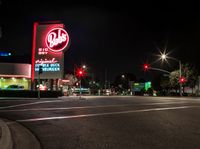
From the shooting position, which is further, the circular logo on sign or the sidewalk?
the circular logo on sign

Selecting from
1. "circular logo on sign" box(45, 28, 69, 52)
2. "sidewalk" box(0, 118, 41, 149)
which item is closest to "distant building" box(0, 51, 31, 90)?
"circular logo on sign" box(45, 28, 69, 52)

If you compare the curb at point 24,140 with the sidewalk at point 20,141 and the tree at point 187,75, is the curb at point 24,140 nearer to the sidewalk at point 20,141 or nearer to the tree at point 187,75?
the sidewalk at point 20,141

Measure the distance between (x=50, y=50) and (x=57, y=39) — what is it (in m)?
2.18

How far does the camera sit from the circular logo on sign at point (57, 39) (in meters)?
47.0

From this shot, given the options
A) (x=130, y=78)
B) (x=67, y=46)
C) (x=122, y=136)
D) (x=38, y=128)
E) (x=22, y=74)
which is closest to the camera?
(x=122, y=136)

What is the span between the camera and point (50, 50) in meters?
48.2

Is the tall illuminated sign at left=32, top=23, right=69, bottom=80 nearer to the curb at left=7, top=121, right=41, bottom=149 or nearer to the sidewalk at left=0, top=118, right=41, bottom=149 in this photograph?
the curb at left=7, top=121, right=41, bottom=149

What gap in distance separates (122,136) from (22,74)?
5169 cm

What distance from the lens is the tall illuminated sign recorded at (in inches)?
1869

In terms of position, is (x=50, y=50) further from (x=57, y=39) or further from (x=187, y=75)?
(x=187, y=75)

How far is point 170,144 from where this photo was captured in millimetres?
8086

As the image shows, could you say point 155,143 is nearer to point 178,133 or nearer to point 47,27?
point 178,133

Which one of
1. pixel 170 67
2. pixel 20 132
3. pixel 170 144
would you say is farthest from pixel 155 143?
pixel 170 67

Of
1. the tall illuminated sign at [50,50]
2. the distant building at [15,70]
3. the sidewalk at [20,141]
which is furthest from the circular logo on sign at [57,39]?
→ the sidewalk at [20,141]
